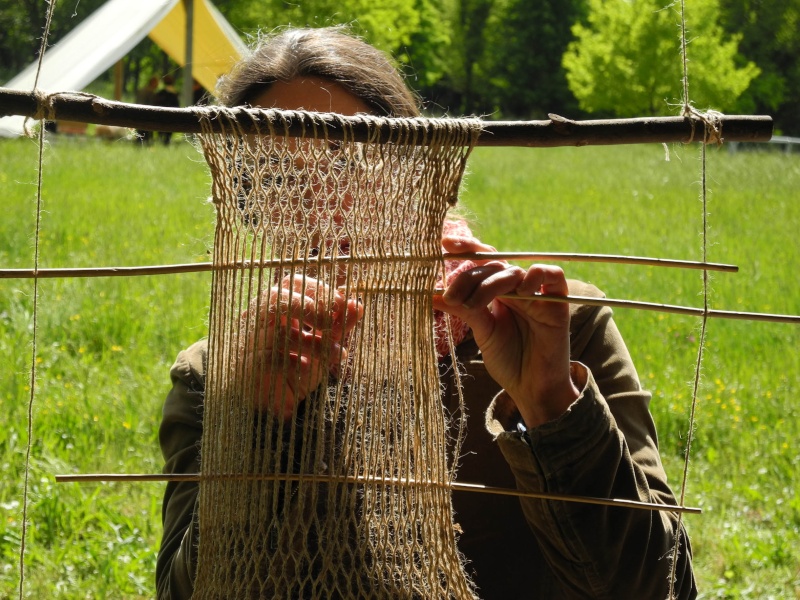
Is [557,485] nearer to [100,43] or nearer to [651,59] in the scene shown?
[100,43]

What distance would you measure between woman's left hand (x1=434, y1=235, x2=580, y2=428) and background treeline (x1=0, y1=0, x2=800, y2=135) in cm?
1483

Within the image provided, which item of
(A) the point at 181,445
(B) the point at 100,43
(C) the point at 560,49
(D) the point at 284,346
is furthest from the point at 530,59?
(D) the point at 284,346

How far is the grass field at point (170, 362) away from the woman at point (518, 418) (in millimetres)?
242

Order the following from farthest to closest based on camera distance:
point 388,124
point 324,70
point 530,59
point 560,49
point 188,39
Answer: point 560,49
point 530,59
point 188,39
point 324,70
point 388,124

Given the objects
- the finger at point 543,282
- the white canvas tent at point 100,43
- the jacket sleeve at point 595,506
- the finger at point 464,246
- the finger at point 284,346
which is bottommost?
the jacket sleeve at point 595,506

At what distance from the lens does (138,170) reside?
334 inches

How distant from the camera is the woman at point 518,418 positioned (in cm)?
115

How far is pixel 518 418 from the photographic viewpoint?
1.26 m

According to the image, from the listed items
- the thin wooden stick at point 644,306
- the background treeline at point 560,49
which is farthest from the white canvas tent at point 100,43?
the thin wooden stick at point 644,306

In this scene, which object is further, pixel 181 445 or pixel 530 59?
pixel 530 59

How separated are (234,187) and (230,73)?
1.75 ft

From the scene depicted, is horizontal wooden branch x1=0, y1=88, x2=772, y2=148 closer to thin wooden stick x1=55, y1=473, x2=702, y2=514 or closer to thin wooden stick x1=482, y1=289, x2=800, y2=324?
thin wooden stick x1=482, y1=289, x2=800, y2=324

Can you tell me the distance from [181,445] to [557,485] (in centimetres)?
58

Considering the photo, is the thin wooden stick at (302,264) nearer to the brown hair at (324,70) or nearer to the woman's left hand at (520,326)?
the woman's left hand at (520,326)
